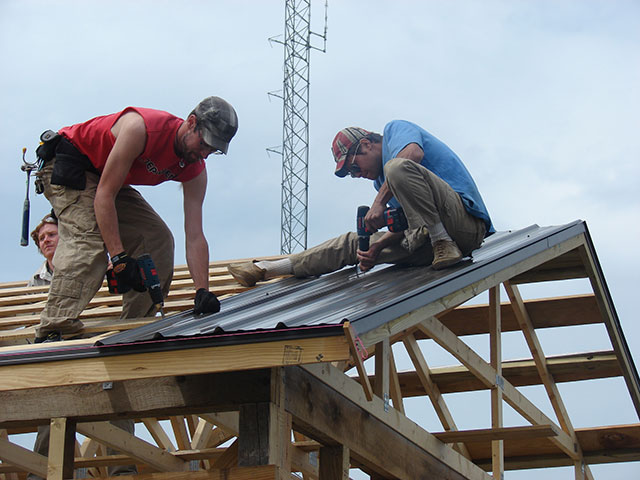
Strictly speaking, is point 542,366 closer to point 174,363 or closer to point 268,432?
point 268,432

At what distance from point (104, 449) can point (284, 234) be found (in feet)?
35.4

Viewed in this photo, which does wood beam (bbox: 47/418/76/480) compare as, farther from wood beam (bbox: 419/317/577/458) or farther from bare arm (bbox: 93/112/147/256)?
wood beam (bbox: 419/317/577/458)

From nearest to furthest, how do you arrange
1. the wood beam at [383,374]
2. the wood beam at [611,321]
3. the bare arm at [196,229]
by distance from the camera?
the wood beam at [383,374] < the bare arm at [196,229] < the wood beam at [611,321]

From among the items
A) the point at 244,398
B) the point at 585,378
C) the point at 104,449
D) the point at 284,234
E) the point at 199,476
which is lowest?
the point at 199,476

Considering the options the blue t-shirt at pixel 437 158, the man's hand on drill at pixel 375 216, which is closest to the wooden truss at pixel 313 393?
the blue t-shirt at pixel 437 158

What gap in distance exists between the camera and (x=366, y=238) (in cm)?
615

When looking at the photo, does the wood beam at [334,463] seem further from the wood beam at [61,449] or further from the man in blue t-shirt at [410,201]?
the man in blue t-shirt at [410,201]

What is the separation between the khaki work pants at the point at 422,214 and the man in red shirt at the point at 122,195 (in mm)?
1065

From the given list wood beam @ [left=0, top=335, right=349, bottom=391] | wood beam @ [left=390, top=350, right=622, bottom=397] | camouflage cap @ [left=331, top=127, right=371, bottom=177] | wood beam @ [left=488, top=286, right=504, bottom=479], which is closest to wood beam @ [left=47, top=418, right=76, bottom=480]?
wood beam @ [left=0, top=335, right=349, bottom=391]

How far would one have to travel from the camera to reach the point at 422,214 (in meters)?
5.42

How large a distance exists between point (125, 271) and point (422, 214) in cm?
180

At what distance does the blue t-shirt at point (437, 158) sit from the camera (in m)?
5.82

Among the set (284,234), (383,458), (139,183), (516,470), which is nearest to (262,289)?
(139,183)

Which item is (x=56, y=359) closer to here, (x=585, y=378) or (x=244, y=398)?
(x=244, y=398)
